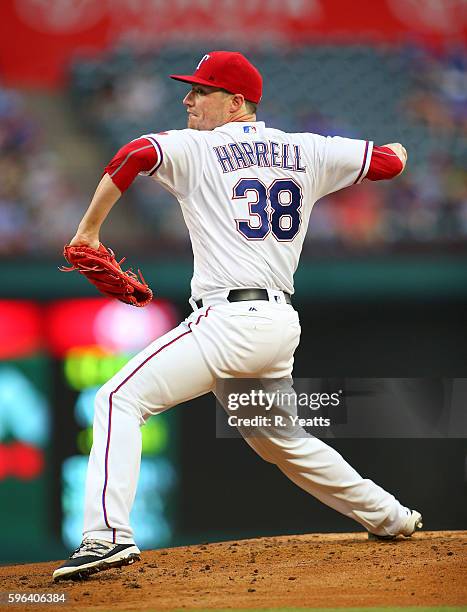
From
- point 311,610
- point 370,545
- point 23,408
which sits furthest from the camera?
point 23,408

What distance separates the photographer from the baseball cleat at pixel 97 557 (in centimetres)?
299

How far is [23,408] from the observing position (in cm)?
644

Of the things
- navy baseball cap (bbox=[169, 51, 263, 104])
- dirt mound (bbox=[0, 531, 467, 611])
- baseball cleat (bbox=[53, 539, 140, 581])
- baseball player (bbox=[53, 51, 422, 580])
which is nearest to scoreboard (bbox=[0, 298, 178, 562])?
dirt mound (bbox=[0, 531, 467, 611])

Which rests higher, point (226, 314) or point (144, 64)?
point (144, 64)

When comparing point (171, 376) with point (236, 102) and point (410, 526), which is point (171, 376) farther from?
point (410, 526)

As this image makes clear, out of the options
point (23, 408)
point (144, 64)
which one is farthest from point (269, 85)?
point (23, 408)

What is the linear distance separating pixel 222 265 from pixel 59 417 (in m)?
3.52

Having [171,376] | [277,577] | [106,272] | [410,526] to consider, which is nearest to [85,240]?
[106,272]

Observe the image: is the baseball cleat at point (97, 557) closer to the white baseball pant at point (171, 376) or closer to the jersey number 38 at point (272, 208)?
the white baseball pant at point (171, 376)

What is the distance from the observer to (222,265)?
3258mm

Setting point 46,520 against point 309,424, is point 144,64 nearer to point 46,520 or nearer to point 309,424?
point 46,520

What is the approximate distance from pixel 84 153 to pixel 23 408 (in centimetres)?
358

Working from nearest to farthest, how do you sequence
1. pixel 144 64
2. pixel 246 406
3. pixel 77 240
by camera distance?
pixel 77 240 → pixel 246 406 → pixel 144 64

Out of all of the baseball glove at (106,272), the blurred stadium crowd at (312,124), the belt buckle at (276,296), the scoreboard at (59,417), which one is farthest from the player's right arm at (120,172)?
the blurred stadium crowd at (312,124)
